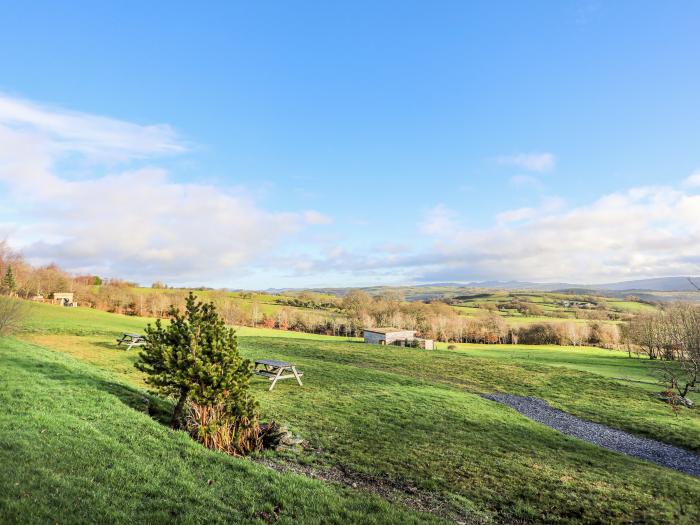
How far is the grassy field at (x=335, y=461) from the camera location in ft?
23.8

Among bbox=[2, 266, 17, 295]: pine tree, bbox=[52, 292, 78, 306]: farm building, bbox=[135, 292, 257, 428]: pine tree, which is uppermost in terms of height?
bbox=[2, 266, 17, 295]: pine tree

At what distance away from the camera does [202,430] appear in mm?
11164

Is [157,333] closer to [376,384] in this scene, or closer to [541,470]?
[541,470]

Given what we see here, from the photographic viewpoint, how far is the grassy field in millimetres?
7266

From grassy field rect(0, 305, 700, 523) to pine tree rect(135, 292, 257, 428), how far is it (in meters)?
1.28

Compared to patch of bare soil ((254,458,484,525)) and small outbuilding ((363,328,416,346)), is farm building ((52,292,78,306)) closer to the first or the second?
small outbuilding ((363,328,416,346))

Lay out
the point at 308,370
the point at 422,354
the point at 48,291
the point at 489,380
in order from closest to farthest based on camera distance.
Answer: the point at 308,370 < the point at 489,380 < the point at 422,354 < the point at 48,291

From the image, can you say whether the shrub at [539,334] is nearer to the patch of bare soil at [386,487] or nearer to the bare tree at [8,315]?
the patch of bare soil at [386,487]

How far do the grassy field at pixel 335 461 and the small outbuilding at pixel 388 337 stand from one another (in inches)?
1445

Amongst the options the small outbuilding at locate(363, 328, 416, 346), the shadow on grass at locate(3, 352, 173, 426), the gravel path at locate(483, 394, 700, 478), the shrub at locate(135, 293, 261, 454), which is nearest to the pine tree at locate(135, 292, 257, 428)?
the shrub at locate(135, 293, 261, 454)

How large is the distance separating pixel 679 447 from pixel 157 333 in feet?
75.8

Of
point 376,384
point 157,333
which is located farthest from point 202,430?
point 376,384

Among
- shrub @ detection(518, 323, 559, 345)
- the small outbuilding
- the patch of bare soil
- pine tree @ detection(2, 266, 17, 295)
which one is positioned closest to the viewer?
the patch of bare soil

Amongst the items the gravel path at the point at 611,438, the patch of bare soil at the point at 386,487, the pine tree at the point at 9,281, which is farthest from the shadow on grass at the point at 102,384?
the pine tree at the point at 9,281
